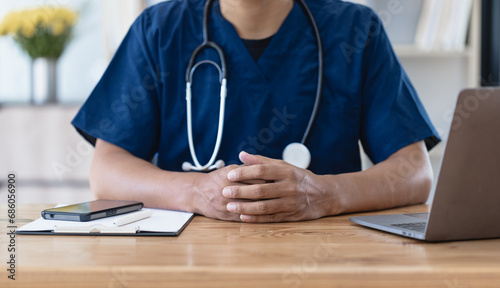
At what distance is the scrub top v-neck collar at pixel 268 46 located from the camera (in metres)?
1.27

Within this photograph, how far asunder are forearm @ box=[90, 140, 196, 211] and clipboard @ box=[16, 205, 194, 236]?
0.42 ft

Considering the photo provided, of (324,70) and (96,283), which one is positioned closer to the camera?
(96,283)

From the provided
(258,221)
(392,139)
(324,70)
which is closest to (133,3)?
(324,70)

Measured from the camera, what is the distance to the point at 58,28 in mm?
2439

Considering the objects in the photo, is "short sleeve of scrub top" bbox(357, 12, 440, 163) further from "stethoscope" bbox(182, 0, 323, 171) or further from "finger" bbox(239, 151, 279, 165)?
"finger" bbox(239, 151, 279, 165)

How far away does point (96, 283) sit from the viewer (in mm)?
567

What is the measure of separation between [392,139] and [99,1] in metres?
1.93

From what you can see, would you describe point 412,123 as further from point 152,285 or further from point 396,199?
point 152,285

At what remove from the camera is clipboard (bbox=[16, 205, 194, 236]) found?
76 centimetres

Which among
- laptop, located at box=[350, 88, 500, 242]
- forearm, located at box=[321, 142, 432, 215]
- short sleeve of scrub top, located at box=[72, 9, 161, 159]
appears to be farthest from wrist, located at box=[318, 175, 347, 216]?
short sleeve of scrub top, located at box=[72, 9, 161, 159]

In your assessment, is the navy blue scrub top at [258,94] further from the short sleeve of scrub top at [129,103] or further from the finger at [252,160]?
the finger at [252,160]

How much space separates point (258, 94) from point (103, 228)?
594 millimetres

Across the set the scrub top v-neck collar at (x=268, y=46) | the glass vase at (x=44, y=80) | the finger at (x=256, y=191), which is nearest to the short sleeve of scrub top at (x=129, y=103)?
the scrub top v-neck collar at (x=268, y=46)

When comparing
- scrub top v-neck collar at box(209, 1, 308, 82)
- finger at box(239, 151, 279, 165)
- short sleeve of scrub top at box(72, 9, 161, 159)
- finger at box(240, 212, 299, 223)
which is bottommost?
finger at box(240, 212, 299, 223)
